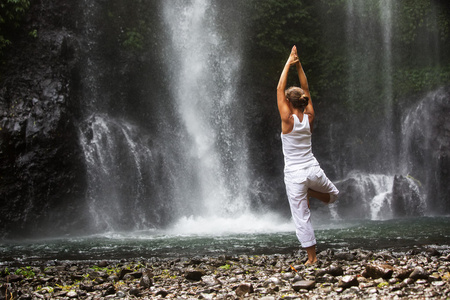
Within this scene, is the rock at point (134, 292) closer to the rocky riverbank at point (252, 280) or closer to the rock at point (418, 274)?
the rocky riverbank at point (252, 280)

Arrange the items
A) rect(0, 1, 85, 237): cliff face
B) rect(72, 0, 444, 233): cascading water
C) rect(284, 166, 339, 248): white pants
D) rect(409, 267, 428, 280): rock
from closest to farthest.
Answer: rect(409, 267, 428, 280): rock
rect(284, 166, 339, 248): white pants
rect(0, 1, 85, 237): cliff face
rect(72, 0, 444, 233): cascading water

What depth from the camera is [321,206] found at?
1568 cm

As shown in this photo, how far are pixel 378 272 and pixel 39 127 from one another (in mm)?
11212

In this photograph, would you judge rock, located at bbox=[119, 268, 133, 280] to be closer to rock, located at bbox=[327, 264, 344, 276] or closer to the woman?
the woman

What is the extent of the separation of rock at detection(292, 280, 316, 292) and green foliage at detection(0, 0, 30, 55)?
12428 millimetres

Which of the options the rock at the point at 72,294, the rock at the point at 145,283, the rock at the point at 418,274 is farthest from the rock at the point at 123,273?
the rock at the point at 418,274

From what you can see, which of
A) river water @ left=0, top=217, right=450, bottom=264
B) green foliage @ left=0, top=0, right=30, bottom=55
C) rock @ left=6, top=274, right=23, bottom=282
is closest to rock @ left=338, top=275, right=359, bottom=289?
river water @ left=0, top=217, right=450, bottom=264

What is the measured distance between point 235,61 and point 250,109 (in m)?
1.86

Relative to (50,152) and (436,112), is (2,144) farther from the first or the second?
(436,112)

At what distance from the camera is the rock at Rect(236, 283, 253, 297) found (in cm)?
383

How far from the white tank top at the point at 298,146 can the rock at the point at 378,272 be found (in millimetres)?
1204

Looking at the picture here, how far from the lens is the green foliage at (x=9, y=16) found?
1311 cm

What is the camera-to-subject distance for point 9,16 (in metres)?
13.1

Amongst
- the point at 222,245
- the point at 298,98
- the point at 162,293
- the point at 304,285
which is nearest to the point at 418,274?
the point at 304,285
